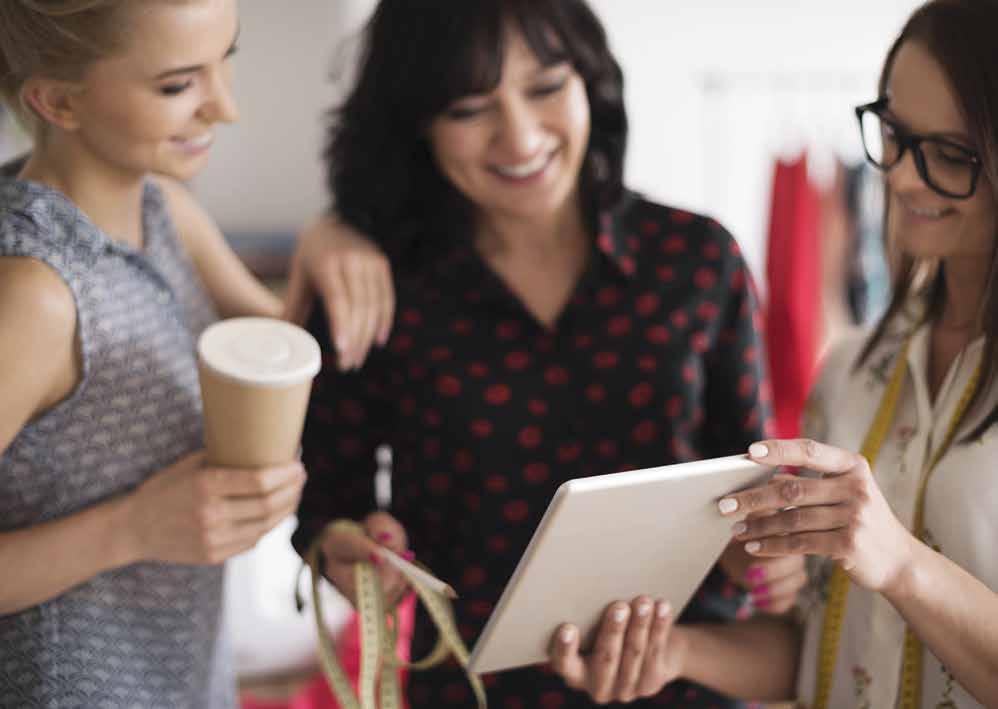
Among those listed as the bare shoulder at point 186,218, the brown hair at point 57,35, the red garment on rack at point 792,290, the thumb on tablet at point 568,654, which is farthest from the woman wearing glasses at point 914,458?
the red garment on rack at point 792,290

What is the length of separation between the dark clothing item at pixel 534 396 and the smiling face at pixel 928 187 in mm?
283

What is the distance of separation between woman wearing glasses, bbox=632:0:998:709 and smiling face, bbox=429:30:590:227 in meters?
0.38

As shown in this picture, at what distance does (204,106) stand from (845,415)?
0.86 metres

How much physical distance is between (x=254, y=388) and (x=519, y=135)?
1.63ft

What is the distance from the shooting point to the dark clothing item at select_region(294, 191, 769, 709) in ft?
4.37

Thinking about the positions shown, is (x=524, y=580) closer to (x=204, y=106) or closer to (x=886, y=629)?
(x=886, y=629)

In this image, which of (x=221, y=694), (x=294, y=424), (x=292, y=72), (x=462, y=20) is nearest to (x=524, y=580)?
(x=294, y=424)

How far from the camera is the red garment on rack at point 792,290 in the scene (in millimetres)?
3188

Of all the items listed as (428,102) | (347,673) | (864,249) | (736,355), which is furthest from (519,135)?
(864,249)

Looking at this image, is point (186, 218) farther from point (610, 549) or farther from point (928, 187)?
point (928, 187)

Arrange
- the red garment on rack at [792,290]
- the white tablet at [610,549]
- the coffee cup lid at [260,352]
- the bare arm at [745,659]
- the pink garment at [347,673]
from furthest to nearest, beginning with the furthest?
the red garment on rack at [792,290], the pink garment at [347,673], the bare arm at [745,659], the coffee cup lid at [260,352], the white tablet at [610,549]

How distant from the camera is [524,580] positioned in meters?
0.99

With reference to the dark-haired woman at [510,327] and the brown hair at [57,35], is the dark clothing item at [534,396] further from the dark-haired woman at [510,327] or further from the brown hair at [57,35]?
the brown hair at [57,35]

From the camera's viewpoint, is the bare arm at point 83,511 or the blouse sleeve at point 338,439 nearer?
the bare arm at point 83,511
